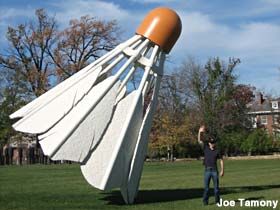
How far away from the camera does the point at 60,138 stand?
33.7 ft

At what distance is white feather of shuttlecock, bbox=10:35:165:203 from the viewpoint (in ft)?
33.9

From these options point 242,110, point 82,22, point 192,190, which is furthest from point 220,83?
point 192,190

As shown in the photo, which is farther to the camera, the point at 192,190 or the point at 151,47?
the point at 192,190

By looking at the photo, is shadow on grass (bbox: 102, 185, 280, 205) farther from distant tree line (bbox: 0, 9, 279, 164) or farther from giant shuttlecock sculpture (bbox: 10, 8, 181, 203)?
distant tree line (bbox: 0, 9, 279, 164)

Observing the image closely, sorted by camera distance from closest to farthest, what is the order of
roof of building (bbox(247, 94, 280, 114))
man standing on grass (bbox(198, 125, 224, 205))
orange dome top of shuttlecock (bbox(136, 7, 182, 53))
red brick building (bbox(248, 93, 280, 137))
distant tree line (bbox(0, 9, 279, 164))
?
man standing on grass (bbox(198, 125, 224, 205)) → orange dome top of shuttlecock (bbox(136, 7, 182, 53)) → distant tree line (bbox(0, 9, 279, 164)) → red brick building (bbox(248, 93, 280, 137)) → roof of building (bbox(247, 94, 280, 114))

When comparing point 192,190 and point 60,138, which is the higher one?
point 60,138

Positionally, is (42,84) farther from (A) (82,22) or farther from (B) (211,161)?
(B) (211,161)

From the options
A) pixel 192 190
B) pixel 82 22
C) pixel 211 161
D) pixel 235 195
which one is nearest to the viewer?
pixel 211 161

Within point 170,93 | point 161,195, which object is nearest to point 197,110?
point 170,93

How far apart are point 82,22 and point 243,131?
23.1 metres

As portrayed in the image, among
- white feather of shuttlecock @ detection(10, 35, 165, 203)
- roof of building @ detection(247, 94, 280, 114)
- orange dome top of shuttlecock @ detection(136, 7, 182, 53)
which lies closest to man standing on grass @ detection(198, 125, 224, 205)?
white feather of shuttlecock @ detection(10, 35, 165, 203)

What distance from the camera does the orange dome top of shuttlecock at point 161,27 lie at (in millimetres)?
11289

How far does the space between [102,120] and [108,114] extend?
0.17 m

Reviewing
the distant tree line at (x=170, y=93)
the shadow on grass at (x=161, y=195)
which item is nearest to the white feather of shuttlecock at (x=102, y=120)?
the shadow on grass at (x=161, y=195)
